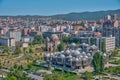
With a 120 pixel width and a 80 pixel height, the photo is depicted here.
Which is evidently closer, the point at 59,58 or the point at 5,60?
the point at 59,58

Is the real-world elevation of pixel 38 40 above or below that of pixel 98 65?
above

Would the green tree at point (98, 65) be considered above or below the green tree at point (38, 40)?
below

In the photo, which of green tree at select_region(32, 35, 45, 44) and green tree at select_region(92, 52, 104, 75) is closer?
green tree at select_region(92, 52, 104, 75)

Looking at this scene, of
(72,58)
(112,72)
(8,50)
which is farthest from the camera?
(8,50)

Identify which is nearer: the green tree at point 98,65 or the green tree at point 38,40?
the green tree at point 98,65

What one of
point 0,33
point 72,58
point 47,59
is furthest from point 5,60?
point 0,33

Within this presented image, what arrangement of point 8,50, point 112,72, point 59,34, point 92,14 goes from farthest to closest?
point 92,14, point 59,34, point 8,50, point 112,72

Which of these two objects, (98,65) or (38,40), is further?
(38,40)

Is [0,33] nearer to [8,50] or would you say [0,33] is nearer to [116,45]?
[8,50]

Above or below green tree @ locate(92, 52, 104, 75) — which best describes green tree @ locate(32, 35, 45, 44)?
above

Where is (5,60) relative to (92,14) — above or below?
below
